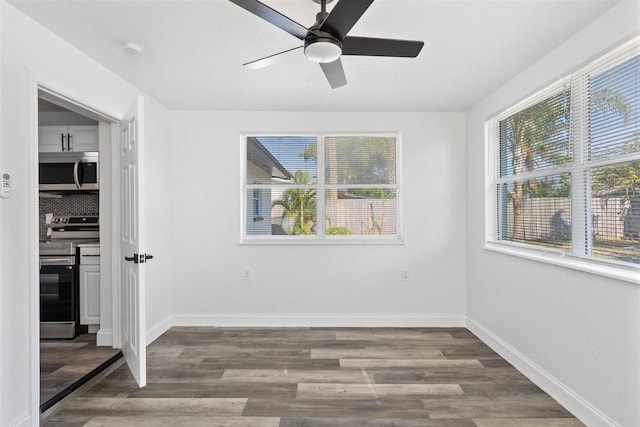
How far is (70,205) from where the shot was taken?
3.85m

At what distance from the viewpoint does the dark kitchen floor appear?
7.76 feet

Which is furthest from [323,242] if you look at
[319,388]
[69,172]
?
[69,172]

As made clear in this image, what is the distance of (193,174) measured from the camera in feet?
12.3

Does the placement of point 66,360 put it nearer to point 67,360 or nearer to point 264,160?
point 67,360

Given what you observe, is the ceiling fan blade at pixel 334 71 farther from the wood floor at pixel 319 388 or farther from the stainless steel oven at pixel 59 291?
the stainless steel oven at pixel 59 291

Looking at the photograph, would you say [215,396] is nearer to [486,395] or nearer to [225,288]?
[225,288]

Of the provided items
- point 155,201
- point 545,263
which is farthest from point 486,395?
point 155,201

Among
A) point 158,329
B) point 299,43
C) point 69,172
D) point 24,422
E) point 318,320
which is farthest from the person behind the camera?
point 318,320

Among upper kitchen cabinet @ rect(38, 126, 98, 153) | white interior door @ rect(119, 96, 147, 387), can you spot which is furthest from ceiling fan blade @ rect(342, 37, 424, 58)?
upper kitchen cabinet @ rect(38, 126, 98, 153)

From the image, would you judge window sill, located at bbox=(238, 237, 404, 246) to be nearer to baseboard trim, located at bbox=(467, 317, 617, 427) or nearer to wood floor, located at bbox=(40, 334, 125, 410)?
baseboard trim, located at bbox=(467, 317, 617, 427)

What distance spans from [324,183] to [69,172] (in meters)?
2.78

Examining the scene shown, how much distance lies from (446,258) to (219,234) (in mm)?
2616

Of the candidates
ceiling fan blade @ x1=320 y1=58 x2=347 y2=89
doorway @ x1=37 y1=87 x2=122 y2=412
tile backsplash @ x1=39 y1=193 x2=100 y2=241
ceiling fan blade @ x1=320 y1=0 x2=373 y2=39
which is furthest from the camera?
tile backsplash @ x1=39 y1=193 x2=100 y2=241

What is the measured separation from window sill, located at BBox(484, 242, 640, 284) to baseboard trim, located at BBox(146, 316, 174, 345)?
3456 millimetres
